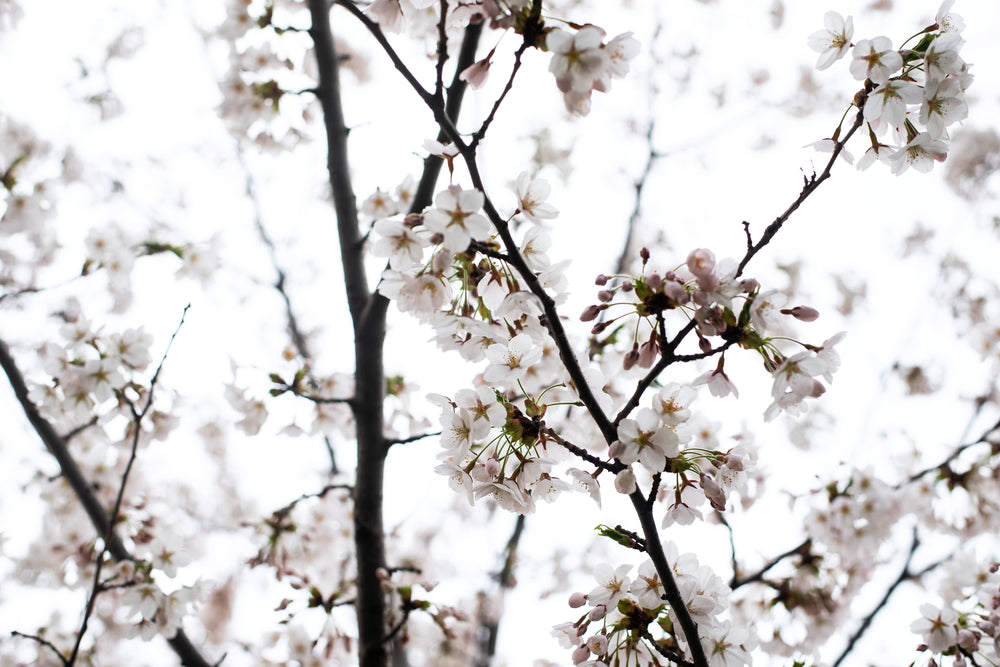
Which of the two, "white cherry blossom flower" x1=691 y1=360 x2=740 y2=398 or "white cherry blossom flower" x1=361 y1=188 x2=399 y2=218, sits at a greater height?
"white cherry blossom flower" x1=361 y1=188 x2=399 y2=218

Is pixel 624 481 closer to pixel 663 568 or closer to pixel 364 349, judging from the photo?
pixel 663 568

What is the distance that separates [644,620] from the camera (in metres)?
1.36

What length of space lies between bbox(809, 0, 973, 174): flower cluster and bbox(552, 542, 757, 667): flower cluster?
0.95m

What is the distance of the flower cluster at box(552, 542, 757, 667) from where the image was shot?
136 cm

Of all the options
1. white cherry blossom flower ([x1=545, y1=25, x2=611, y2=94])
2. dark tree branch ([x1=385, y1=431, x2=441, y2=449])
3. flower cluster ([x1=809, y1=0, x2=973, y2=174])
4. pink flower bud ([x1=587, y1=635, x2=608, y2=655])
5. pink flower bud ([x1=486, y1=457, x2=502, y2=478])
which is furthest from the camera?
dark tree branch ([x1=385, y1=431, x2=441, y2=449])

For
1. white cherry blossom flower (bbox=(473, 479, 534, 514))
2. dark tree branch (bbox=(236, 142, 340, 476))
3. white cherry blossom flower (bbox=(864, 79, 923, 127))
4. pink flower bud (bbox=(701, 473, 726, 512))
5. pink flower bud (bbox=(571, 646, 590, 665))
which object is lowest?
pink flower bud (bbox=(571, 646, 590, 665))

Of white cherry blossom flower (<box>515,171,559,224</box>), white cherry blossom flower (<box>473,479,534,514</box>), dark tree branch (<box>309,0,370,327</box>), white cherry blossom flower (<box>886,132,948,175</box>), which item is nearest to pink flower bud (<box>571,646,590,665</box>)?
white cherry blossom flower (<box>473,479,534,514</box>)

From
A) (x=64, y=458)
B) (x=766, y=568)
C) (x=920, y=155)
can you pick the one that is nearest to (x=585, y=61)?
(x=920, y=155)

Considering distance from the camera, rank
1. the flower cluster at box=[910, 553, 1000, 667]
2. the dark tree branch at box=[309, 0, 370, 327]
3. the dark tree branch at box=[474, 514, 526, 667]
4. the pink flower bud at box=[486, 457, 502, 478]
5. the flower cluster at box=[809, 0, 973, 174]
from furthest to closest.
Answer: the dark tree branch at box=[474, 514, 526, 667] < the dark tree branch at box=[309, 0, 370, 327] < the flower cluster at box=[910, 553, 1000, 667] < the pink flower bud at box=[486, 457, 502, 478] < the flower cluster at box=[809, 0, 973, 174]

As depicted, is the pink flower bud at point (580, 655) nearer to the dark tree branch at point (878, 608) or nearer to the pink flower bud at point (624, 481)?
the pink flower bud at point (624, 481)

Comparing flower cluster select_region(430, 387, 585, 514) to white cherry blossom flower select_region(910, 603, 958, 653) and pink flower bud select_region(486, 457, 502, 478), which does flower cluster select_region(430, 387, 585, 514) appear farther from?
white cherry blossom flower select_region(910, 603, 958, 653)

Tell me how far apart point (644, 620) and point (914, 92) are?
3.77 feet

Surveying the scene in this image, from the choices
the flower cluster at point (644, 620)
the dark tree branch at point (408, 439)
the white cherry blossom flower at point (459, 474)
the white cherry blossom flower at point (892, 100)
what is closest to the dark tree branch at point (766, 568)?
the flower cluster at point (644, 620)

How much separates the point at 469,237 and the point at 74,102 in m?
5.88
